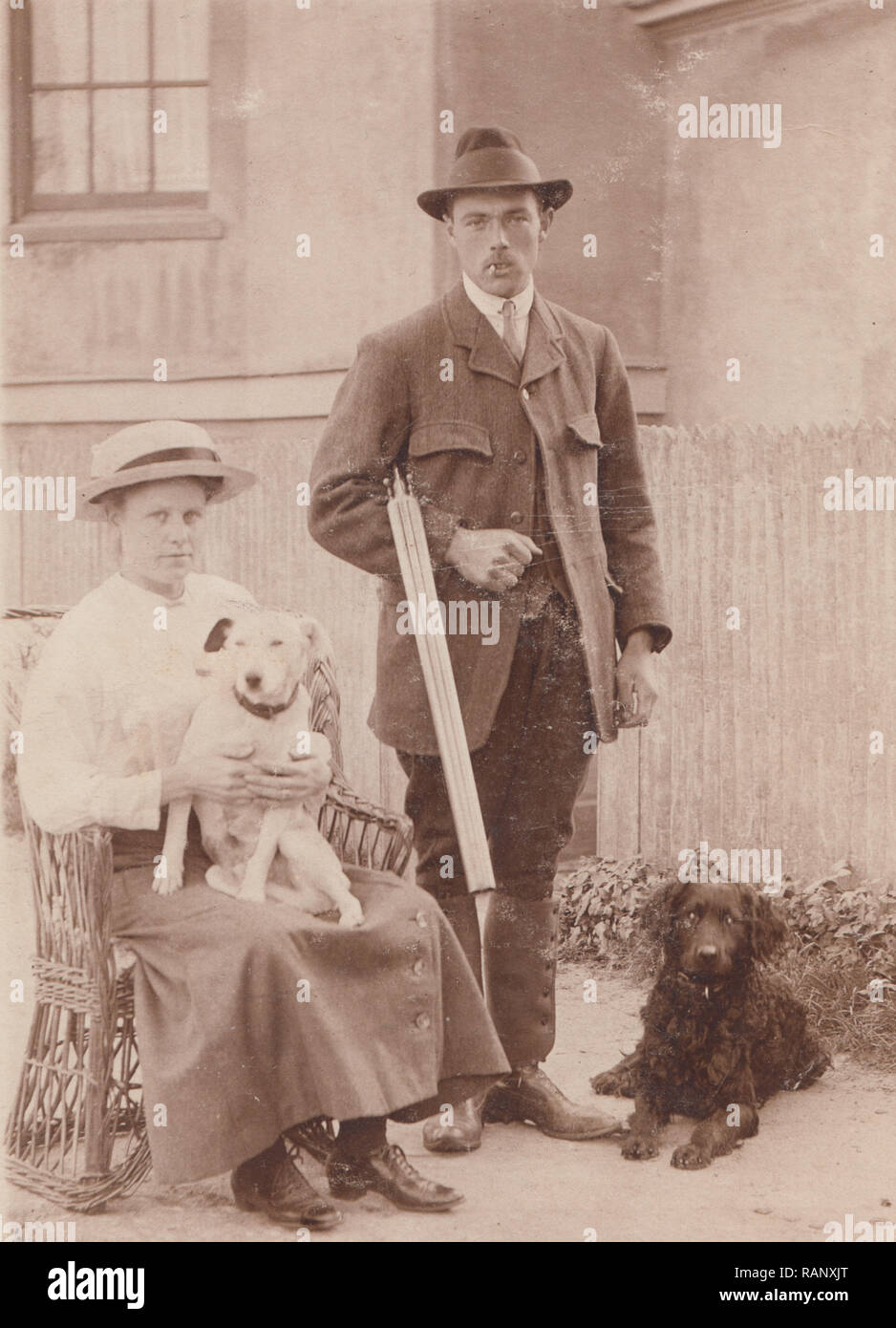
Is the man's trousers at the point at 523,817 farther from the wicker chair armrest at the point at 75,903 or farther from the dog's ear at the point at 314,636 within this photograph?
the wicker chair armrest at the point at 75,903

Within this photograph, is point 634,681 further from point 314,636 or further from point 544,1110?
point 544,1110

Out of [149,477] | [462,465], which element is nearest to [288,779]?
[149,477]

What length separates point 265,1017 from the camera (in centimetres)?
386

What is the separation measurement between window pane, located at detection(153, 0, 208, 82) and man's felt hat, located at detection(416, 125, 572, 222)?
828 mm

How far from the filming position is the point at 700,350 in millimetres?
5172

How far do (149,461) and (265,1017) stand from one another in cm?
149

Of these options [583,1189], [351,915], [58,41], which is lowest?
[583,1189]

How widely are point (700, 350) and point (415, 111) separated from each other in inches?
47.3

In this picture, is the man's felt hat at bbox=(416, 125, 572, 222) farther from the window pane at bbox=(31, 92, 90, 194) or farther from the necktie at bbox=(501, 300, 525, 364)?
the window pane at bbox=(31, 92, 90, 194)

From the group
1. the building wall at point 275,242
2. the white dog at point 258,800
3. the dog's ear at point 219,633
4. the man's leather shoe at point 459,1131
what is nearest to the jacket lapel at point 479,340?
the building wall at point 275,242

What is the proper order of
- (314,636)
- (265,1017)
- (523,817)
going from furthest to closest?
(523,817) → (314,636) → (265,1017)

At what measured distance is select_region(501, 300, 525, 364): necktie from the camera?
4426 mm

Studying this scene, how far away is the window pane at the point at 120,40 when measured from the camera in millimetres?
4625

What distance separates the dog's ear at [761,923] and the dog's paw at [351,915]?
1164mm
